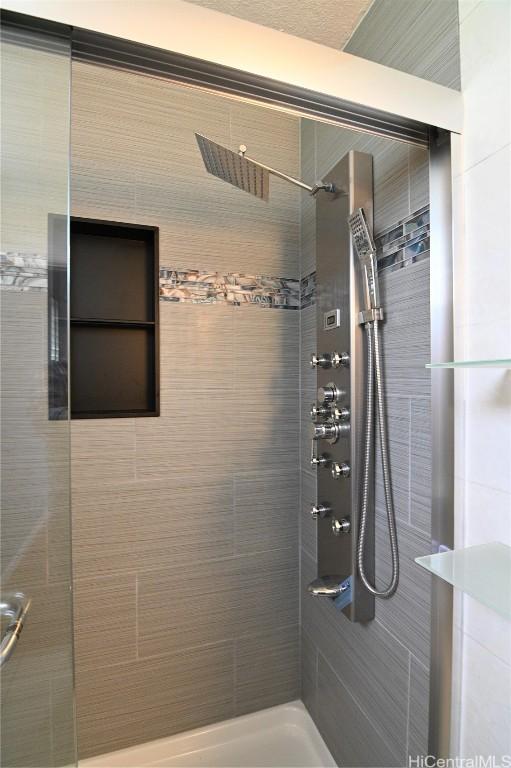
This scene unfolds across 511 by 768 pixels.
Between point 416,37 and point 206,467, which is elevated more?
point 416,37

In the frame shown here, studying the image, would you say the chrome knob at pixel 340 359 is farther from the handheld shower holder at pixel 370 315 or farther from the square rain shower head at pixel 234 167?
the square rain shower head at pixel 234 167

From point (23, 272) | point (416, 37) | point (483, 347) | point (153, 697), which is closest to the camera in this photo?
point (23, 272)

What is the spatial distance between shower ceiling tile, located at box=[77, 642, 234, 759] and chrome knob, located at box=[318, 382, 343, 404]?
1.05m

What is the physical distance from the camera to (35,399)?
61 cm

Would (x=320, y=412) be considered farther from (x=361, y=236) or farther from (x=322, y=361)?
(x=361, y=236)

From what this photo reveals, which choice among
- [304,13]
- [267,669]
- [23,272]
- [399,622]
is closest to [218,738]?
[267,669]

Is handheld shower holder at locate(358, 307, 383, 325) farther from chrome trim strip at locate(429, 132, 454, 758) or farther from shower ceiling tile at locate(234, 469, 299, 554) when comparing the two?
shower ceiling tile at locate(234, 469, 299, 554)

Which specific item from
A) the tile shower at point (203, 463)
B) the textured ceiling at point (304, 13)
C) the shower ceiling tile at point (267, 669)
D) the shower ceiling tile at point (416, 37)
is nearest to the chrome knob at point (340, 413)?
the tile shower at point (203, 463)

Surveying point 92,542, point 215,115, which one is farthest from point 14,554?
point 215,115

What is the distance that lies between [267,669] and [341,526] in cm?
85

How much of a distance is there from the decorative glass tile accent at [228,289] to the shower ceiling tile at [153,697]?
51.5 inches

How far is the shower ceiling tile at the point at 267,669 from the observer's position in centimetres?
145

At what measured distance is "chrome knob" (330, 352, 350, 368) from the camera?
106 centimetres

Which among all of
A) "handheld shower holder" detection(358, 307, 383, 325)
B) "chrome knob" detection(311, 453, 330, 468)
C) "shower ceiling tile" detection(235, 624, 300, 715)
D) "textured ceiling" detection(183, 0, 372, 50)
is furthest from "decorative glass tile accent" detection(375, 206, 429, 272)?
"shower ceiling tile" detection(235, 624, 300, 715)
